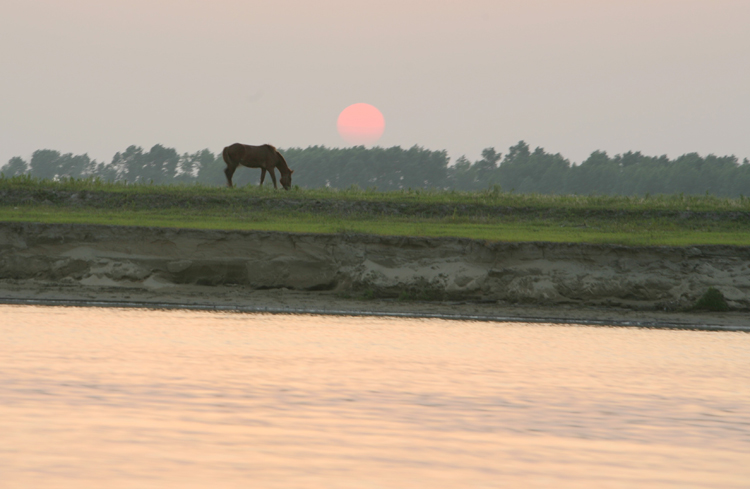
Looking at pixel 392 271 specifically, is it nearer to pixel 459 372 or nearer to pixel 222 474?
pixel 459 372

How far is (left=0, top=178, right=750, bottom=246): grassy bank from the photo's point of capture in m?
20.2

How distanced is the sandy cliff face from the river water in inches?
185

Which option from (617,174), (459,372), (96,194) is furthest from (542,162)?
(459,372)

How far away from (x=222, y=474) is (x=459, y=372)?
183 inches

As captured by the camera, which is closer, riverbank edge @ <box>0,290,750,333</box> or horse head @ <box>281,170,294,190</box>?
riverbank edge @ <box>0,290,750,333</box>

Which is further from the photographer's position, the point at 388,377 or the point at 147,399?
the point at 388,377

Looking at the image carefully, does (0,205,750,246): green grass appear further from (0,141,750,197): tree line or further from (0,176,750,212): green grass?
(0,141,750,197): tree line

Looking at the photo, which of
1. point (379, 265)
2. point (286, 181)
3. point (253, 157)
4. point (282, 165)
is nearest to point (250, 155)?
point (253, 157)

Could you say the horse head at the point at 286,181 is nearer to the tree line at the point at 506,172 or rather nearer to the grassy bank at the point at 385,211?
the grassy bank at the point at 385,211

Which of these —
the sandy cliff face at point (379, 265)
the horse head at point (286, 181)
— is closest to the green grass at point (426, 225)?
the sandy cliff face at point (379, 265)

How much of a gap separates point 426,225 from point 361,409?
1412 centimetres

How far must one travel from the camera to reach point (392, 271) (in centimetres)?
1825

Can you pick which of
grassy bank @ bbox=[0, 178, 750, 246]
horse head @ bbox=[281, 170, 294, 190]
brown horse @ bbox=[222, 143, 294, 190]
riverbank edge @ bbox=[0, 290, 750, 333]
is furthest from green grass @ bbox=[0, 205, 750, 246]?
brown horse @ bbox=[222, 143, 294, 190]

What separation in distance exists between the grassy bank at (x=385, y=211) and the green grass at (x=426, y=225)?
0.03 meters
